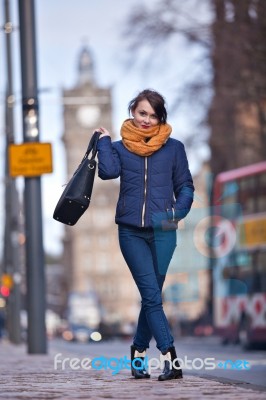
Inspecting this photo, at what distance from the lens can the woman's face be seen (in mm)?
9742

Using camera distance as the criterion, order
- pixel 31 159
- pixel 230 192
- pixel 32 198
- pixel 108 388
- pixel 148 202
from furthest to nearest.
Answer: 1. pixel 230 192
2. pixel 32 198
3. pixel 31 159
4. pixel 148 202
5. pixel 108 388

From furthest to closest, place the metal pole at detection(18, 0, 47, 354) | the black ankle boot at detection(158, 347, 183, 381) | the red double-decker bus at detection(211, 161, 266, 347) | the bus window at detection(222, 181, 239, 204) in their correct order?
the bus window at detection(222, 181, 239, 204), the red double-decker bus at detection(211, 161, 266, 347), the metal pole at detection(18, 0, 47, 354), the black ankle boot at detection(158, 347, 183, 381)

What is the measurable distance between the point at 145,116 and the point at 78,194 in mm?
662

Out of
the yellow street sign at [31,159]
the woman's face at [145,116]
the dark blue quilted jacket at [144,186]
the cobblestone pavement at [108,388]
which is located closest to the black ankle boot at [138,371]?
the cobblestone pavement at [108,388]

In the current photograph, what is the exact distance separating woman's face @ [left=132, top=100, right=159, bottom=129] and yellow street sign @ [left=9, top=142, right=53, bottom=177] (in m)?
7.94

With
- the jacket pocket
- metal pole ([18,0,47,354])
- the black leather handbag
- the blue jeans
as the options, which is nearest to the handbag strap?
the black leather handbag

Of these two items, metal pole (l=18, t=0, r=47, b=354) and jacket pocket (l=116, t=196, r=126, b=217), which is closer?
jacket pocket (l=116, t=196, r=126, b=217)

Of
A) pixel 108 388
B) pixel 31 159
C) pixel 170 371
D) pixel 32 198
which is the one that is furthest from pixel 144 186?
pixel 32 198

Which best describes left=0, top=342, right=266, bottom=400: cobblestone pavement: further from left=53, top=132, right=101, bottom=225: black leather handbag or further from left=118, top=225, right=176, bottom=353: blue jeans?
left=53, top=132, right=101, bottom=225: black leather handbag

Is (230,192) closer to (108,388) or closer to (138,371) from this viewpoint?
(138,371)

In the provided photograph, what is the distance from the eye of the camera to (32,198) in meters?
18.1

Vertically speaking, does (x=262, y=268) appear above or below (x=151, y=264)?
above

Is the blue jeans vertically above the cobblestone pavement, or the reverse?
the blue jeans

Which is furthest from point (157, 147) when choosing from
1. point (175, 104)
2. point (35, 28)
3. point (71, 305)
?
point (71, 305)
